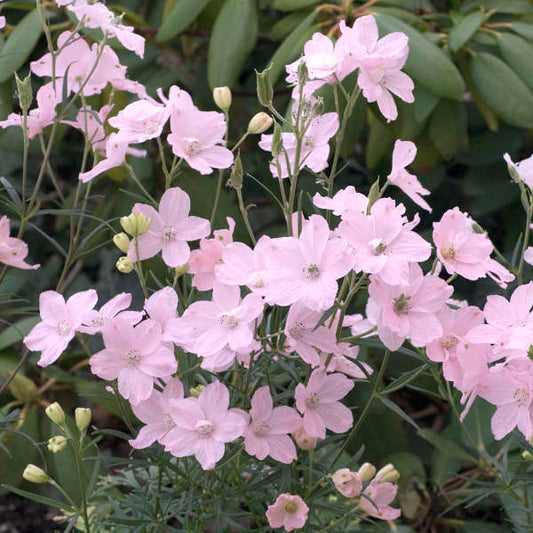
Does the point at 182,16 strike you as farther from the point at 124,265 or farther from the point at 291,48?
the point at 124,265

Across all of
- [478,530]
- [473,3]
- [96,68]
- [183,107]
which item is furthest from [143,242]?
[473,3]

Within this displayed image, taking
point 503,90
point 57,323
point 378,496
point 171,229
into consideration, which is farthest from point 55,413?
point 503,90

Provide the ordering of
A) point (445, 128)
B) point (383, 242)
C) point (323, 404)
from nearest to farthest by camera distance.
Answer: point (383, 242), point (323, 404), point (445, 128)

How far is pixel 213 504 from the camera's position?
0.75m

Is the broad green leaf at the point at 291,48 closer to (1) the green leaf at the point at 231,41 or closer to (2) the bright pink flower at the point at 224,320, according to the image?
(1) the green leaf at the point at 231,41

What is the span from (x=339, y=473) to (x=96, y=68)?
438mm

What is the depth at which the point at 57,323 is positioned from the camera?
27.0 inches

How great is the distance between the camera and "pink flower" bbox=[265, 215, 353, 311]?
1.92ft

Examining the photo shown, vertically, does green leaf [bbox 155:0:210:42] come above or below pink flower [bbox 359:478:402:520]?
above

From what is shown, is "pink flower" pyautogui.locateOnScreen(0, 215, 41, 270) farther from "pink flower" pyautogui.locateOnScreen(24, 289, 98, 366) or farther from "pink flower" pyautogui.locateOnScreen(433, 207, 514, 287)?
"pink flower" pyautogui.locateOnScreen(433, 207, 514, 287)

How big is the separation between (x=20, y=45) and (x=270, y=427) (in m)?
0.61

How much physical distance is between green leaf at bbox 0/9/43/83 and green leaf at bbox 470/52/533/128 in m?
0.56

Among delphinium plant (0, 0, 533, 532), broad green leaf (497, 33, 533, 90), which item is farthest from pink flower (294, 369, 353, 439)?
broad green leaf (497, 33, 533, 90)

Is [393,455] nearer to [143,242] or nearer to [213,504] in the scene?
[213,504]
